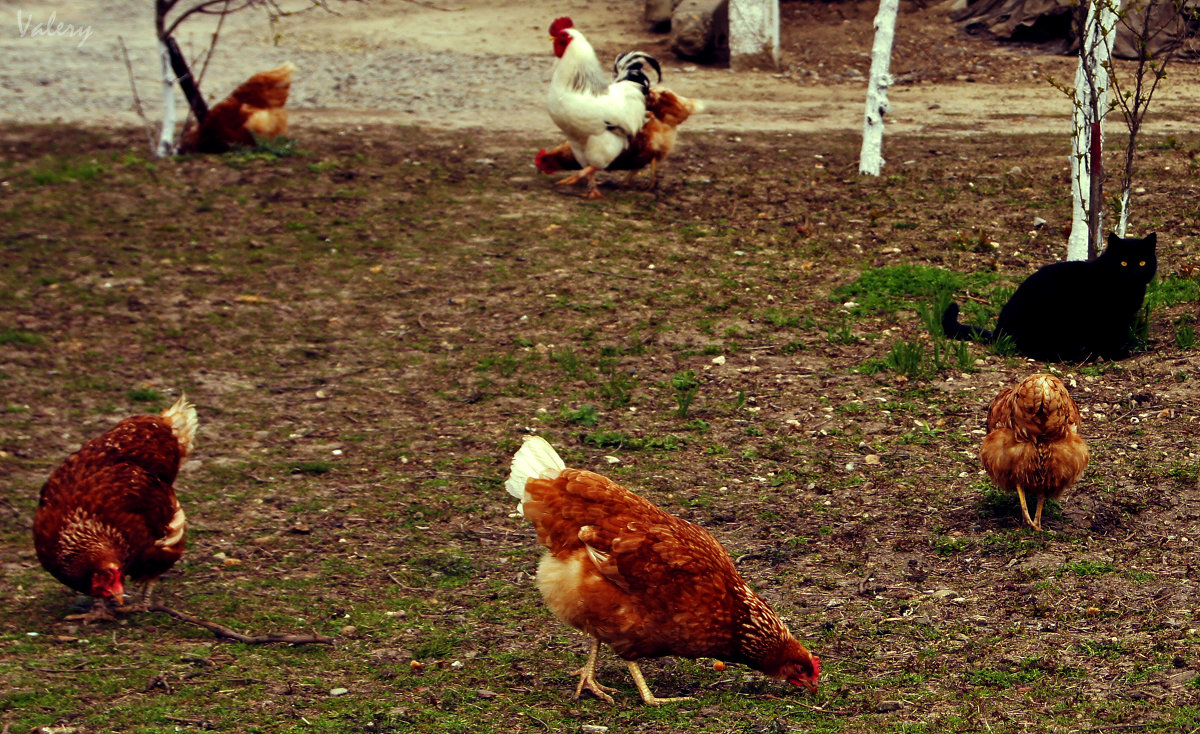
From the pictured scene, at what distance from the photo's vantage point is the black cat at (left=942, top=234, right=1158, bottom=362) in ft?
21.1

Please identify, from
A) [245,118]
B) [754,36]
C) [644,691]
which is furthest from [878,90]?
[644,691]

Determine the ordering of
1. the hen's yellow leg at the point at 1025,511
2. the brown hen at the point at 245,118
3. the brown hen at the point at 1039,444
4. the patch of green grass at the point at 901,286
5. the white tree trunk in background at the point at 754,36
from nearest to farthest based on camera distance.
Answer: the brown hen at the point at 1039,444 < the hen's yellow leg at the point at 1025,511 < the patch of green grass at the point at 901,286 < the brown hen at the point at 245,118 < the white tree trunk in background at the point at 754,36

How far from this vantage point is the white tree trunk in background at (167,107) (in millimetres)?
10568

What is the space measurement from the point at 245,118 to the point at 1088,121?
7.62 metres

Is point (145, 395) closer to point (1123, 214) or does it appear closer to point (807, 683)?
point (807, 683)

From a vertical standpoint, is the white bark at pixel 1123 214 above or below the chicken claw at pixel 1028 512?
above

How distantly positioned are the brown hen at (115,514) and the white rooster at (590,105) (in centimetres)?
563

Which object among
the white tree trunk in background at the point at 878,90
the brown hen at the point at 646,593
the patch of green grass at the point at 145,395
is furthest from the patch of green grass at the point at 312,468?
the white tree trunk in background at the point at 878,90

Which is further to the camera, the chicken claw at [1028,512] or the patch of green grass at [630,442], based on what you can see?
the patch of green grass at [630,442]

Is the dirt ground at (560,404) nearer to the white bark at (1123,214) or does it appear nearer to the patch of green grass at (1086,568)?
the patch of green grass at (1086,568)

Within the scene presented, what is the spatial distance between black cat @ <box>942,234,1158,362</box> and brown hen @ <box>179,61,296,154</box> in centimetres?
706

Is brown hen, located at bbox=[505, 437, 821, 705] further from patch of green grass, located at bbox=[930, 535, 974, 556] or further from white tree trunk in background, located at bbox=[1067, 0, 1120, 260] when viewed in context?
white tree trunk in background, located at bbox=[1067, 0, 1120, 260]

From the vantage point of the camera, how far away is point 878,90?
9.97 metres

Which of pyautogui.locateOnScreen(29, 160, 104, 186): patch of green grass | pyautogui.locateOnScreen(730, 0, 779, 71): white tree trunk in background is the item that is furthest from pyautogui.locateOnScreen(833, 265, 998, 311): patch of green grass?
pyautogui.locateOnScreen(730, 0, 779, 71): white tree trunk in background
